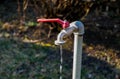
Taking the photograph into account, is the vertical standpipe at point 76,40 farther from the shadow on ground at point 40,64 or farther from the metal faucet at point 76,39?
the shadow on ground at point 40,64

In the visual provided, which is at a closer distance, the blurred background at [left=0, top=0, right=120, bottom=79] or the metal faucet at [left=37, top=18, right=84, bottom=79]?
the metal faucet at [left=37, top=18, right=84, bottom=79]

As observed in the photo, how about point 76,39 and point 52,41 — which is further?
point 52,41

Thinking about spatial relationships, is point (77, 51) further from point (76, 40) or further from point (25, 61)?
point (25, 61)

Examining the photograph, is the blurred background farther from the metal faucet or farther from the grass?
the metal faucet

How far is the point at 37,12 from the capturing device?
15.2 feet

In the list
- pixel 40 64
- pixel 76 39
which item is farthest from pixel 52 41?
pixel 76 39

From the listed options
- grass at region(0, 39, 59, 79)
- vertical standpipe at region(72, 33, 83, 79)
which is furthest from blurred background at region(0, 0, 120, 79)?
vertical standpipe at region(72, 33, 83, 79)

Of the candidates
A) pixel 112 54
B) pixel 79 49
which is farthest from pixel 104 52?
pixel 79 49

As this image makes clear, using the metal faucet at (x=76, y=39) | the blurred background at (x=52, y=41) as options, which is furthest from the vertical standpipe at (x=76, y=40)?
the blurred background at (x=52, y=41)

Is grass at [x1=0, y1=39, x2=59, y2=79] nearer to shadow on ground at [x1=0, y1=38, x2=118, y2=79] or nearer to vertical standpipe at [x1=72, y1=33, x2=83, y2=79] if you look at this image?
shadow on ground at [x1=0, y1=38, x2=118, y2=79]

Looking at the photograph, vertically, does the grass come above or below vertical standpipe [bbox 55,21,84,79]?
below

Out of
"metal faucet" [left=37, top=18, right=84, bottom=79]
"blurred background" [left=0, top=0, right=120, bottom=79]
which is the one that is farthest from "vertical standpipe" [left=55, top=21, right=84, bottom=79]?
"blurred background" [left=0, top=0, right=120, bottom=79]

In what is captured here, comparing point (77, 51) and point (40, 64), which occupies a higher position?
point (77, 51)

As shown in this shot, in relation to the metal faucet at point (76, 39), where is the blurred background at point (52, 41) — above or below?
below
